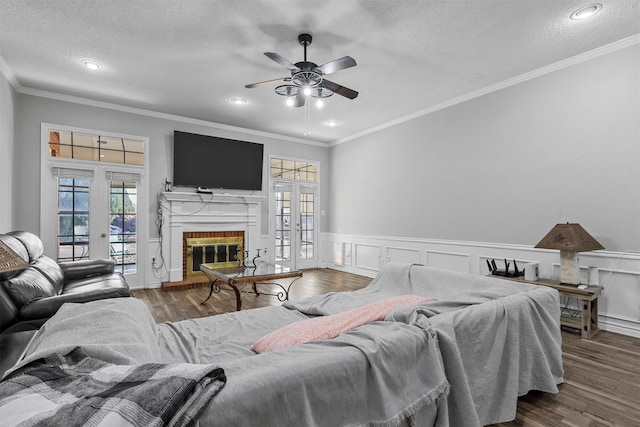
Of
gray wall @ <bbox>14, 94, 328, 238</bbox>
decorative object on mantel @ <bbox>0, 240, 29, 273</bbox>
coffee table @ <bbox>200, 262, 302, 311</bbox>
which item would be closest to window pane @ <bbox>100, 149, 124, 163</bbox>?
gray wall @ <bbox>14, 94, 328, 238</bbox>

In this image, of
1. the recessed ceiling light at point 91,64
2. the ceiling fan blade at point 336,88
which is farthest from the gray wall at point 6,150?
the ceiling fan blade at point 336,88

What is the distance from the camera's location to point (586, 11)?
268 cm

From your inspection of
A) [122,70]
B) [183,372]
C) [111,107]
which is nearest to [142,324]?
[183,372]

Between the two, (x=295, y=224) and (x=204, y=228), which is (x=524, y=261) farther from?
(x=204, y=228)

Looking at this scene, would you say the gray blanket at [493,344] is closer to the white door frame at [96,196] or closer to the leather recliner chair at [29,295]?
the leather recliner chair at [29,295]

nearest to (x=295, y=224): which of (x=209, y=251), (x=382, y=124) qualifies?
(x=209, y=251)

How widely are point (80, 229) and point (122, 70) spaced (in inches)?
98.0

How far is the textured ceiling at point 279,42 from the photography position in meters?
2.66

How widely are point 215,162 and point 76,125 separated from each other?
2.07m

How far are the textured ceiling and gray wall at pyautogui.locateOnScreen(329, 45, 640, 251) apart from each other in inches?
13.4

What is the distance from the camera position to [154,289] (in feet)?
16.7

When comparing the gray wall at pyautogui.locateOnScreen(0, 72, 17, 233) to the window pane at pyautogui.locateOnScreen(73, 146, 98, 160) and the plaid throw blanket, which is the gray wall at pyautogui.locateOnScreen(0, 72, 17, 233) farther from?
the plaid throw blanket

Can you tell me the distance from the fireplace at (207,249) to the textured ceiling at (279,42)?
2410mm

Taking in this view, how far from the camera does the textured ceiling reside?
266 cm
